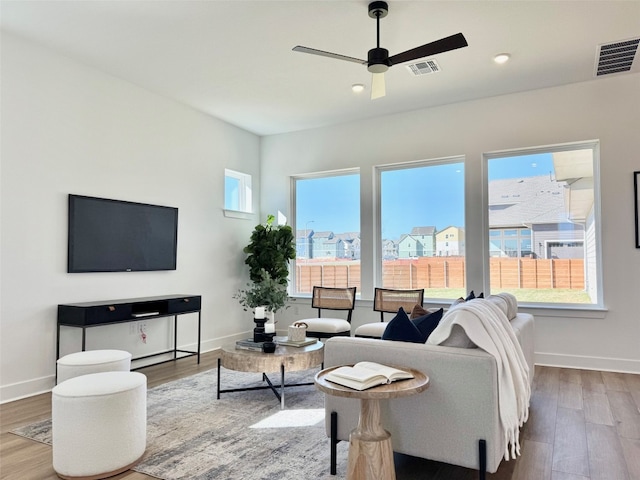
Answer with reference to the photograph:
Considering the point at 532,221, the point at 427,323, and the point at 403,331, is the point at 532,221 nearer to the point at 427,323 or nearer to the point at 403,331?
the point at 427,323

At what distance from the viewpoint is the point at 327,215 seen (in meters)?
6.43

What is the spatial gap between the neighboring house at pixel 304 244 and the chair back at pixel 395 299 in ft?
4.90

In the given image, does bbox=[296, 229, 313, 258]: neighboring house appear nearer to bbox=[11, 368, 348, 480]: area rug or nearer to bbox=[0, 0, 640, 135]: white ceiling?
bbox=[0, 0, 640, 135]: white ceiling

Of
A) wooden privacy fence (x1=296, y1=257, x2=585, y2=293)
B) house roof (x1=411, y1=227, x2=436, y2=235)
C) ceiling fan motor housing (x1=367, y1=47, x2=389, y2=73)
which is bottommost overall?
wooden privacy fence (x1=296, y1=257, x2=585, y2=293)

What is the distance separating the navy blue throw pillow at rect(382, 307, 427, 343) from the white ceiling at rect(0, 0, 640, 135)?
91.1 inches

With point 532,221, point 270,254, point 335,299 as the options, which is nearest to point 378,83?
point 532,221

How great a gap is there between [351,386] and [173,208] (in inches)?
155

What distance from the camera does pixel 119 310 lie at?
13.3ft

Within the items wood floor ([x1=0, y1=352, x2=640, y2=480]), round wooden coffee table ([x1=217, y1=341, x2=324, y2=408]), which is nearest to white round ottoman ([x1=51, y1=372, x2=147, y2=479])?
wood floor ([x1=0, y1=352, x2=640, y2=480])

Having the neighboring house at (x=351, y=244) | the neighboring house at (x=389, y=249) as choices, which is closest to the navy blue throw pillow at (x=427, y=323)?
the neighboring house at (x=389, y=249)

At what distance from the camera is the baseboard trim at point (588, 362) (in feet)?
14.5

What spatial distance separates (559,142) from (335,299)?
10.2 ft

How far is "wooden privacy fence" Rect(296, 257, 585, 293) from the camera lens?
4.88m

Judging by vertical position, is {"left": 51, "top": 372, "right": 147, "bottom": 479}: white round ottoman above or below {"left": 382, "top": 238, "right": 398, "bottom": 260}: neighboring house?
below
